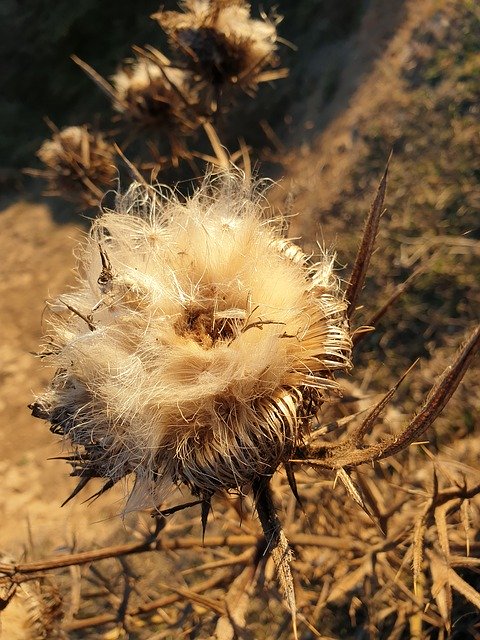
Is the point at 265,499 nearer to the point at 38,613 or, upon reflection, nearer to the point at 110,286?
the point at 110,286

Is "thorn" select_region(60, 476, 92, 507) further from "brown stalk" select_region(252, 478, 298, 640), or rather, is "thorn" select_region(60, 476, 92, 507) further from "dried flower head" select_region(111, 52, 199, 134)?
"dried flower head" select_region(111, 52, 199, 134)

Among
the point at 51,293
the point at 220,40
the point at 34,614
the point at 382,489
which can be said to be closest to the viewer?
the point at 34,614

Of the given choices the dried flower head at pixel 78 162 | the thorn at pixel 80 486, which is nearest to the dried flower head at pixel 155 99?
the dried flower head at pixel 78 162

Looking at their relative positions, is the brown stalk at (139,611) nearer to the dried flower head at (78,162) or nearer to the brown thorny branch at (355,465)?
the brown thorny branch at (355,465)

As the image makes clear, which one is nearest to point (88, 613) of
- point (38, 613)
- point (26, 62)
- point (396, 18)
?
point (38, 613)

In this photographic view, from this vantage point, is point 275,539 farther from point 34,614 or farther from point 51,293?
point 51,293

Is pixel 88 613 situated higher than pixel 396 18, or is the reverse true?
pixel 396 18

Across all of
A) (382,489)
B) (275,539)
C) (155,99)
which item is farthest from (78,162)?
(382,489)
